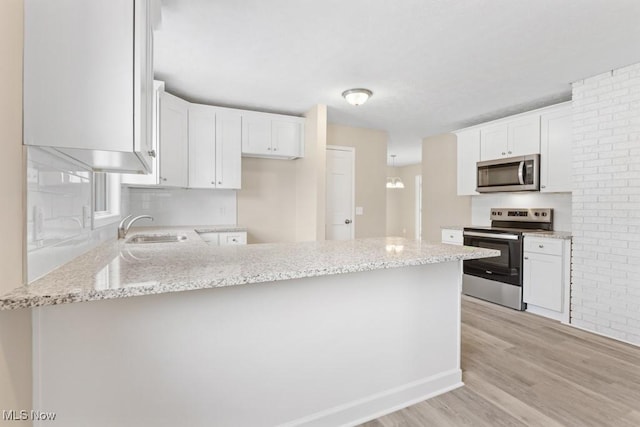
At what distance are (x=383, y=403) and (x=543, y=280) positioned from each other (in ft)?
8.68

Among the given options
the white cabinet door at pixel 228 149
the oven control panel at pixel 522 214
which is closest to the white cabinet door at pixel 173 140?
the white cabinet door at pixel 228 149

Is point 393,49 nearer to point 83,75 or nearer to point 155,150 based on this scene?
point 83,75

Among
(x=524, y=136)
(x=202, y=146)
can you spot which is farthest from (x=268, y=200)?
(x=524, y=136)

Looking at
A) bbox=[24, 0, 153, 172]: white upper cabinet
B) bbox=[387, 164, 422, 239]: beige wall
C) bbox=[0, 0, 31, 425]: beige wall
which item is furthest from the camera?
bbox=[387, 164, 422, 239]: beige wall

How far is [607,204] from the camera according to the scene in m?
2.95

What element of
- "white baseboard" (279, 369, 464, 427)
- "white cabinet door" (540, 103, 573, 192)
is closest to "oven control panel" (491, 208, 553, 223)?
"white cabinet door" (540, 103, 573, 192)

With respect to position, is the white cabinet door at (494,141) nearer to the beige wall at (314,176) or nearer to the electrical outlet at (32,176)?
the beige wall at (314,176)

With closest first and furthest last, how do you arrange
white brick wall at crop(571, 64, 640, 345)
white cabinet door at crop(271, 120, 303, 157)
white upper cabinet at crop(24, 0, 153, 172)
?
white upper cabinet at crop(24, 0, 153, 172), white brick wall at crop(571, 64, 640, 345), white cabinet door at crop(271, 120, 303, 157)

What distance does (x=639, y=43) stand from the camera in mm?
2457

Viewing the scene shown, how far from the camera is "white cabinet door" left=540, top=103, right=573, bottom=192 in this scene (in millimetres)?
3443

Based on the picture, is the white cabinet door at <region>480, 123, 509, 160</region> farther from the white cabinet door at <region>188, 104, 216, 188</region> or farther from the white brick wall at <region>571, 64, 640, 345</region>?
the white cabinet door at <region>188, 104, 216, 188</region>

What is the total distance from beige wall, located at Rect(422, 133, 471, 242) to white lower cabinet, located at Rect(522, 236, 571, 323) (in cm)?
149

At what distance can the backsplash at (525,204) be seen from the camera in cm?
380

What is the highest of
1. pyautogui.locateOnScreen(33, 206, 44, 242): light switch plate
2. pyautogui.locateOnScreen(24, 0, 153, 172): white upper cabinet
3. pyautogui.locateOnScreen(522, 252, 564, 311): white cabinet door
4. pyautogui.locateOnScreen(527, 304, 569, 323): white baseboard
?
pyautogui.locateOnScreen(24, 0, 153, 172): white upper cabinet
